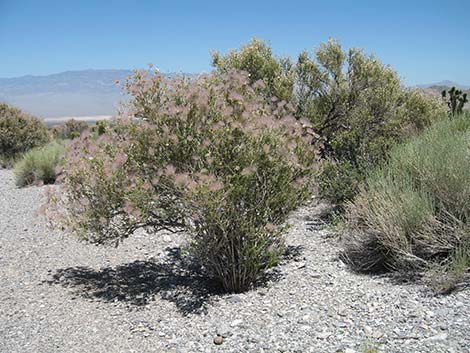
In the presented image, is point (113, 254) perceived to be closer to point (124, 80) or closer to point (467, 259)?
point (124, 80)

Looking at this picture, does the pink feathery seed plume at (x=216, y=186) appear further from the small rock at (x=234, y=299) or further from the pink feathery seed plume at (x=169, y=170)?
the small rock at (x=234, y=299)

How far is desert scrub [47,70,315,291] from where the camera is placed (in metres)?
4.49

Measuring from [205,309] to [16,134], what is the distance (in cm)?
1418

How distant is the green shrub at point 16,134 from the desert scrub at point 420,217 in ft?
46.4

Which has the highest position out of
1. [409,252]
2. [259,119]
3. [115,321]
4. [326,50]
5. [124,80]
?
[326,50]

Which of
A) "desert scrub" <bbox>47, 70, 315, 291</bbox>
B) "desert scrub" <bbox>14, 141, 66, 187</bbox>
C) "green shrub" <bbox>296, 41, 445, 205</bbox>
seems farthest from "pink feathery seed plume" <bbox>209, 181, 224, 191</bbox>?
"desert scrub" <bbox>14, 141, 66, 187</bbox>

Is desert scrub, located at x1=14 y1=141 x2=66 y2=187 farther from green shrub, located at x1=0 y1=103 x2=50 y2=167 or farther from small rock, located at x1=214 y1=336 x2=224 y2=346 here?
small rock, located at x1=214 y1=336 x2=224 y2=346

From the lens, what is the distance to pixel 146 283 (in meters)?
5.39

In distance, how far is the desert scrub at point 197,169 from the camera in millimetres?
4492

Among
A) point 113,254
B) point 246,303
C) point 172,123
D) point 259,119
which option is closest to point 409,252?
point 246,303

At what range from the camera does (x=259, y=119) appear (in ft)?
15.1

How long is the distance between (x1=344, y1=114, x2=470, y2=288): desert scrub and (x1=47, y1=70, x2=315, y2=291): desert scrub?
3.22 feet

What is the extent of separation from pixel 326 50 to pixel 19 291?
306 inches

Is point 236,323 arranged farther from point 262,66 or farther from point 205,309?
point 262,66
